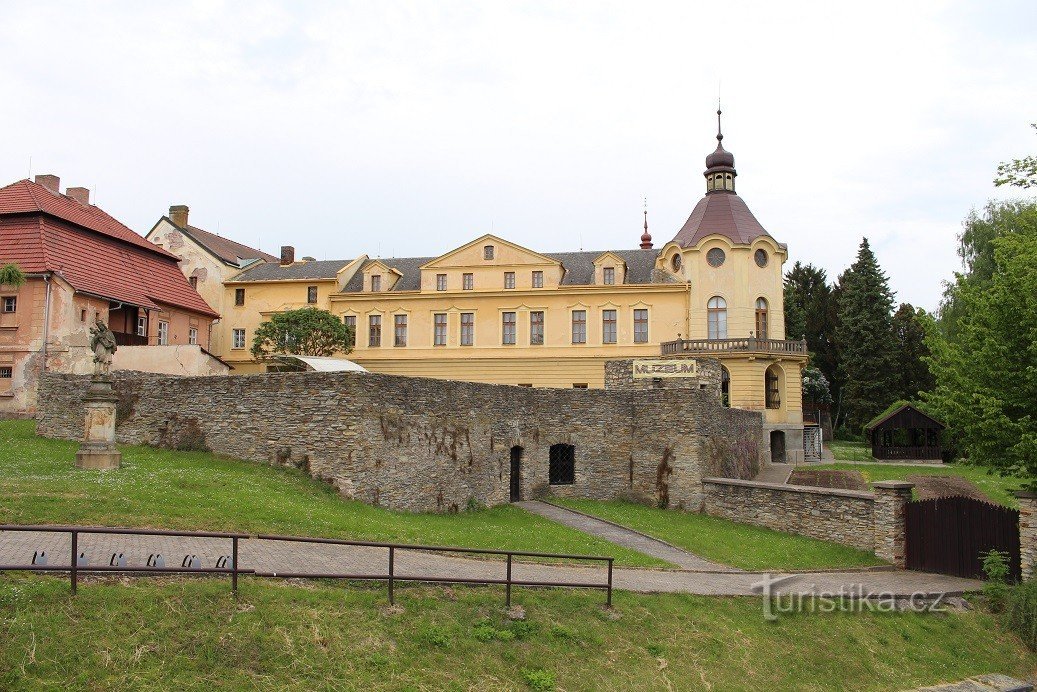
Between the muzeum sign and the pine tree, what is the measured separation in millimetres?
30298

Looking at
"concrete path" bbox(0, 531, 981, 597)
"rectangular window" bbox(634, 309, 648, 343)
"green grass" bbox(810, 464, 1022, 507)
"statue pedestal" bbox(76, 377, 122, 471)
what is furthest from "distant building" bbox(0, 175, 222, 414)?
"green grass" bbox(810, 464, 1022, 507)

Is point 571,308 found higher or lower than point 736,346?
higher

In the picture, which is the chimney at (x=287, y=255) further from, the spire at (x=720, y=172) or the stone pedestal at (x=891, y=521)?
the stone pedestal at (x=891, y=521)

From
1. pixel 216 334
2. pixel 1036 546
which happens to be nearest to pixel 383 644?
pixel 1036 546

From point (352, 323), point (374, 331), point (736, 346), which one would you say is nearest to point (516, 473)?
point (736, 346)

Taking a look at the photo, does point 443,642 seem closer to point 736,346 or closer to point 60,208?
point 60,208

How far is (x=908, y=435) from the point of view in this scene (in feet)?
142

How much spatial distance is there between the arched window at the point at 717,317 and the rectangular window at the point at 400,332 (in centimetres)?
1795

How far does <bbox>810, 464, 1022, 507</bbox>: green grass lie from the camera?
31266 mm

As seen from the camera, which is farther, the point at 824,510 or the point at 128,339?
the point at 128,339

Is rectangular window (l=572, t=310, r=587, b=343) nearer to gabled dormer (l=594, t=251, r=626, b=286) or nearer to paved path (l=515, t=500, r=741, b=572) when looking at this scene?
gabled dormer (l=594, t=251, r=626, b=286)

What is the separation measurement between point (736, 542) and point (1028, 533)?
21.8ft

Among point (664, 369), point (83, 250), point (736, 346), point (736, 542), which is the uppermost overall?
point (83, 250)

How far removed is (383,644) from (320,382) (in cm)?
1011
